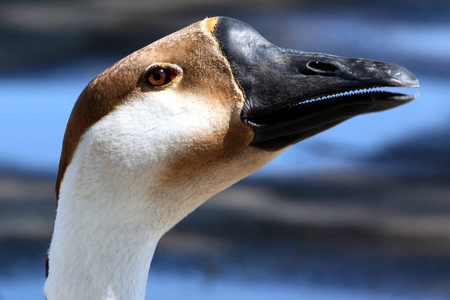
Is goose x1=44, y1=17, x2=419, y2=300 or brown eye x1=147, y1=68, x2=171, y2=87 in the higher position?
brown eye x1=147, y1=68, x2=171, y2=87

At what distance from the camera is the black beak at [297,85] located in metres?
1.18

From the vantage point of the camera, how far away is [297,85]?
4.06ft

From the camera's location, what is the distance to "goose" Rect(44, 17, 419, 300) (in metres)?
1.26

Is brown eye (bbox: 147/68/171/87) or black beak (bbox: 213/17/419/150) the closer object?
black beak (bbox: 213/17/419/150)

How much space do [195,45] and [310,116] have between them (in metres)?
0.33

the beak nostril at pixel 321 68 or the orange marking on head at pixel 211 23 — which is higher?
the orange marking on head at pixel 211 23

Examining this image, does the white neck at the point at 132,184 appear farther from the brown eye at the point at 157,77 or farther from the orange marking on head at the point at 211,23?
the orange marking on head at the point at 211,23

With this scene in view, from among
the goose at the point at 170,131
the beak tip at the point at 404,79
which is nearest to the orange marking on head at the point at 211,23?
the goose at the point at 170,131

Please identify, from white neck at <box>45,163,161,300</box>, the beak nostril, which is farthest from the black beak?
white neck at <box>45,163,161,300</box>

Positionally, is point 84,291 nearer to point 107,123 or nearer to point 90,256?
point 90,256

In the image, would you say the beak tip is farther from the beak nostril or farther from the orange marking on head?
the orange marking on head

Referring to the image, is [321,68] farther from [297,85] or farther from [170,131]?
[170,131]

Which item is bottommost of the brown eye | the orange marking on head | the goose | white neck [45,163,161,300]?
white neck [45,163,161,300]

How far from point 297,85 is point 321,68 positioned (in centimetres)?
7
